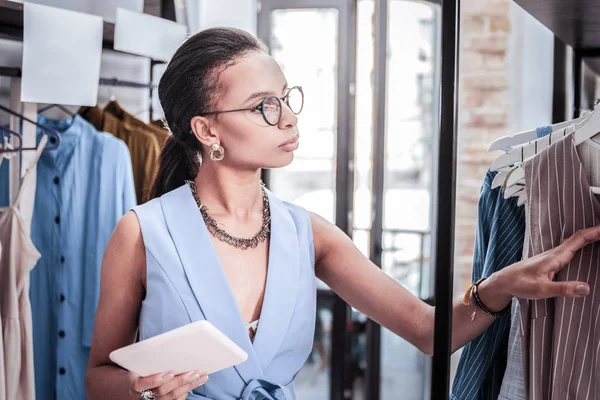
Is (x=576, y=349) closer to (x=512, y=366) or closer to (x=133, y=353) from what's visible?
(x=512, y=366)

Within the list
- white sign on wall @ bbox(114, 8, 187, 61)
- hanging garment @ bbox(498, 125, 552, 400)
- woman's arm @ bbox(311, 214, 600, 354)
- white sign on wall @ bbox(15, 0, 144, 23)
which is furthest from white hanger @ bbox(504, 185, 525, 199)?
white sign on wall @ bbox(15, 0, 144, 23)

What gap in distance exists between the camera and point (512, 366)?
1088mm

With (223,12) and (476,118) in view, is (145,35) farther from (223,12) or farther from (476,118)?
(476,118)

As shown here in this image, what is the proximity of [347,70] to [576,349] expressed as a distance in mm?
1719

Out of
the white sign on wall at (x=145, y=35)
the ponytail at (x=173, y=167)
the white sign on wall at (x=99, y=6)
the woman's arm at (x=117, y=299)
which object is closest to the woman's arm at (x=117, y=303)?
the woman's arm at (x=117, y=299)

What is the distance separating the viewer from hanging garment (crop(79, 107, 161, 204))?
6.66 ft

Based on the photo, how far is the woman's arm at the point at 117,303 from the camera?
3.74 ft

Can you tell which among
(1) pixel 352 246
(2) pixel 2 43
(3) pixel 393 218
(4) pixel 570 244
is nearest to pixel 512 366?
(4) pixel 570 244

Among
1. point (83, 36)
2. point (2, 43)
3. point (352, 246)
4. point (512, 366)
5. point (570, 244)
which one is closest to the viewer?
point (570, 244)

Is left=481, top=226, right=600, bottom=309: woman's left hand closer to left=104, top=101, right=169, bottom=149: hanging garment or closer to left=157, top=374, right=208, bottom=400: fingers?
left=157, top=374, right=208, bottom=400: fingers

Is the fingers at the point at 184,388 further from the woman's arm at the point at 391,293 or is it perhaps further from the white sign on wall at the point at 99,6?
the white sign on wall at the point at 99,6

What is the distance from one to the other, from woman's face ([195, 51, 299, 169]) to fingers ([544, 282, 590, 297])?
0.47 m

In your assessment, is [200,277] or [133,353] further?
[200,277]

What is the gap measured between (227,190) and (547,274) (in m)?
0.55
